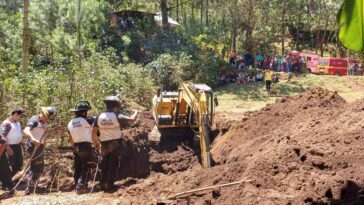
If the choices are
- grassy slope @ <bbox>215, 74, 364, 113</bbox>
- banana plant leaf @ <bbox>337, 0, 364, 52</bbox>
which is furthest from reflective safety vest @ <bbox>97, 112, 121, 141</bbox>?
grassy slope @ <bbox>215, 74, 364, 113</bbox>

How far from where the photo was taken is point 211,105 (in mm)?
10945

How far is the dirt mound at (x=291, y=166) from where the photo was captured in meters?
6.28

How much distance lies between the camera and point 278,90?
79.2 feet

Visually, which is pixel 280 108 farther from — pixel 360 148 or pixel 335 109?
pixel 360 148

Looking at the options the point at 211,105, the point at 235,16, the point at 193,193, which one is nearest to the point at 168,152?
the point at 211,105

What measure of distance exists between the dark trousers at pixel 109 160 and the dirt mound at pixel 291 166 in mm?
489

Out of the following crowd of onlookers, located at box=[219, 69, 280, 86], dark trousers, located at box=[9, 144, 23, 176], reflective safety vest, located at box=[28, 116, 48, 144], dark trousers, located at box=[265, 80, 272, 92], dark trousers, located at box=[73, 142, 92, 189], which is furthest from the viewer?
crowd of onlookers, located at box=[219, 69, 280, 86]

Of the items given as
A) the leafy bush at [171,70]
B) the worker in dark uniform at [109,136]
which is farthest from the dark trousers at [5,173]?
the leafy bush at [171,70]

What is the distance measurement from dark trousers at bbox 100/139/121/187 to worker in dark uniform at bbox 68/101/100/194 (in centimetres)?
28

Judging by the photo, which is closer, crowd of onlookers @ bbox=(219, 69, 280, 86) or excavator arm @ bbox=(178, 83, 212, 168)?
excavator arm @ bbox=(178, 83, 212, 168)

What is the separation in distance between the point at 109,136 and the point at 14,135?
2.17 metres

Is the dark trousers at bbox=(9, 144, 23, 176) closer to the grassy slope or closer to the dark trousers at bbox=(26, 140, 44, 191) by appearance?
the dark trousers at bbox=(26, 140, 44, 191)

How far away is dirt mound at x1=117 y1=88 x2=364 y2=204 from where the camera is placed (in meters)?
6.28

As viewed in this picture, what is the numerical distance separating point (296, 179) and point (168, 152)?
6058mm
